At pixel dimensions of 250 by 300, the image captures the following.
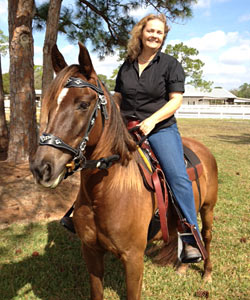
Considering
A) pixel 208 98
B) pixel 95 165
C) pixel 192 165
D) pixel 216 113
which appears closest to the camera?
pixel 95 165

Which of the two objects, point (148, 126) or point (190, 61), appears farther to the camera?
point (190, 61)

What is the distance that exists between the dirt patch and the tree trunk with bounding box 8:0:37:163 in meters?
0.67

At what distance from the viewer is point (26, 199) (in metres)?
5.42

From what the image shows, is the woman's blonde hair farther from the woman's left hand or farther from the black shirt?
the woman's left hand

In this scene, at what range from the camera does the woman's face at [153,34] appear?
9.09 feet

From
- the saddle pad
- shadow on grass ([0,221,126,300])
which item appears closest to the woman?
the saddle pad

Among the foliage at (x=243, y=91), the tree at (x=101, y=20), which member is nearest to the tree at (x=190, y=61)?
the tree at (x=101, y=20)

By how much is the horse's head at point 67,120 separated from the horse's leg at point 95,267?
1.25 metres

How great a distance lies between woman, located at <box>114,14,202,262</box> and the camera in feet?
8.97

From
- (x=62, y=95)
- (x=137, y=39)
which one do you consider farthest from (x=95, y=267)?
(x=137, y=39)

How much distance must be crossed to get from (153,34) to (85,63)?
1162 millimetres

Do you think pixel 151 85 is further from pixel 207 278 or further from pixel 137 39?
pixel 207 278

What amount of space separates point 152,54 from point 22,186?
→ 412 cm

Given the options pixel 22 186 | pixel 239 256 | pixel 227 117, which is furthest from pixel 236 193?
pixel 227 117
